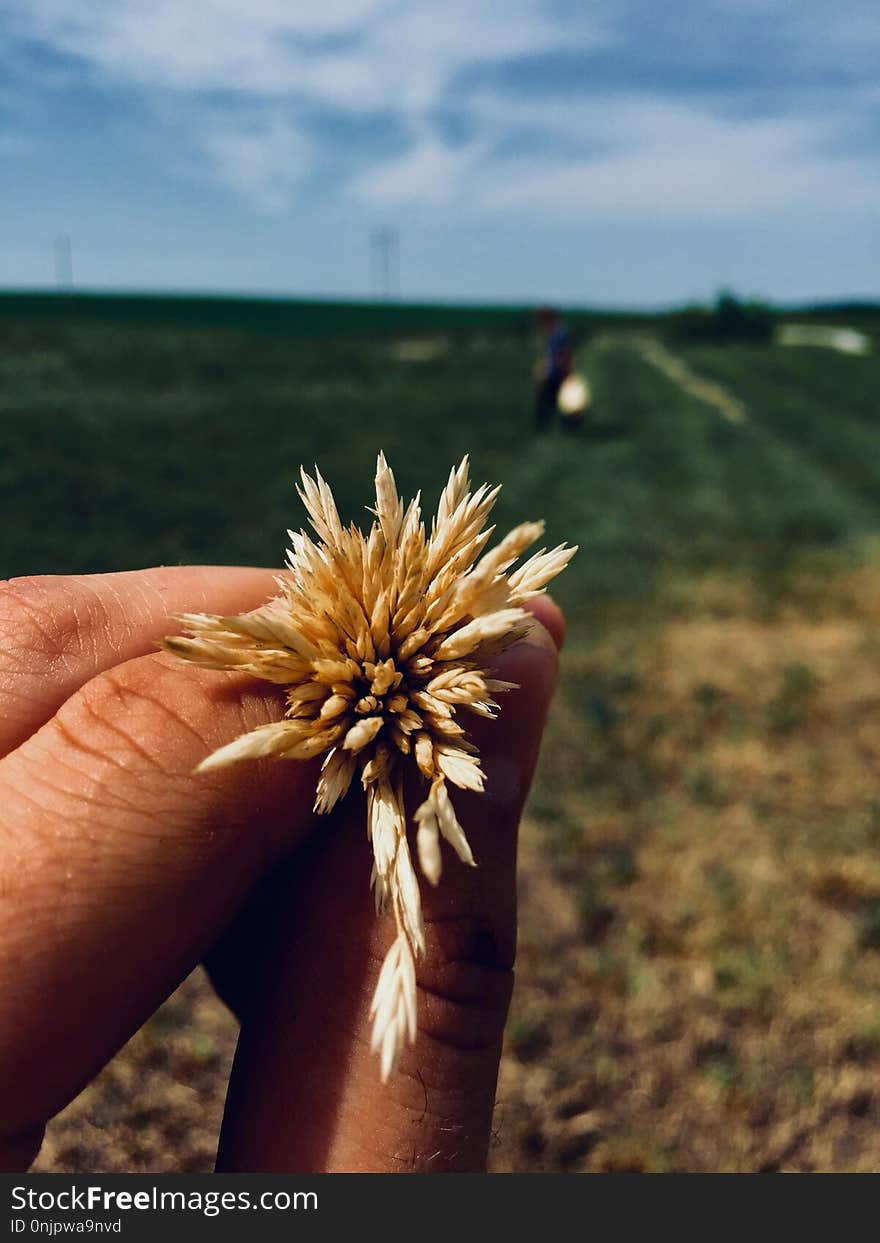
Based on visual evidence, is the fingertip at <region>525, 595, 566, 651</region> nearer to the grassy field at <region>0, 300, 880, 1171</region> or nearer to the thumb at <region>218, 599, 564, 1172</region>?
the thumb at <region>218, 599, 564, 1172</region>

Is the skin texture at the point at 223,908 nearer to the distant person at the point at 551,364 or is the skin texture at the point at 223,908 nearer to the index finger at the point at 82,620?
the index finger at the point at 82,620

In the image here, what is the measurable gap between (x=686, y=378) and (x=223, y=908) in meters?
31.9

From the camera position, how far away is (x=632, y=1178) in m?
1.85

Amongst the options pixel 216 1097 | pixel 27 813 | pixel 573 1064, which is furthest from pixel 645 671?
pixel 27 813

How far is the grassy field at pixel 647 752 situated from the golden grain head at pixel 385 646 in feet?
4.96

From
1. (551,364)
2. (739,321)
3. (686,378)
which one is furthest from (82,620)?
(739,321)

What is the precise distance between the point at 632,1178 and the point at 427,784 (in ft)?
3.17

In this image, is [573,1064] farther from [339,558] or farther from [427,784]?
[339,558]

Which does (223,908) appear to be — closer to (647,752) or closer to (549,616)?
(549,616)

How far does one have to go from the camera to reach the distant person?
1617 centimetres

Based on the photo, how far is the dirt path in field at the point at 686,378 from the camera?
80.6ft

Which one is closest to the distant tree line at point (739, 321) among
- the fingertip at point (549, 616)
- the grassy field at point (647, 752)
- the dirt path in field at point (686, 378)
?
the dirt path in field at point (686, 378)

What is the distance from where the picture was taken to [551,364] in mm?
17578

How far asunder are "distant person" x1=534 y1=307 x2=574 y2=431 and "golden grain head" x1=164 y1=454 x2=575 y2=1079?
15124 millimetres
